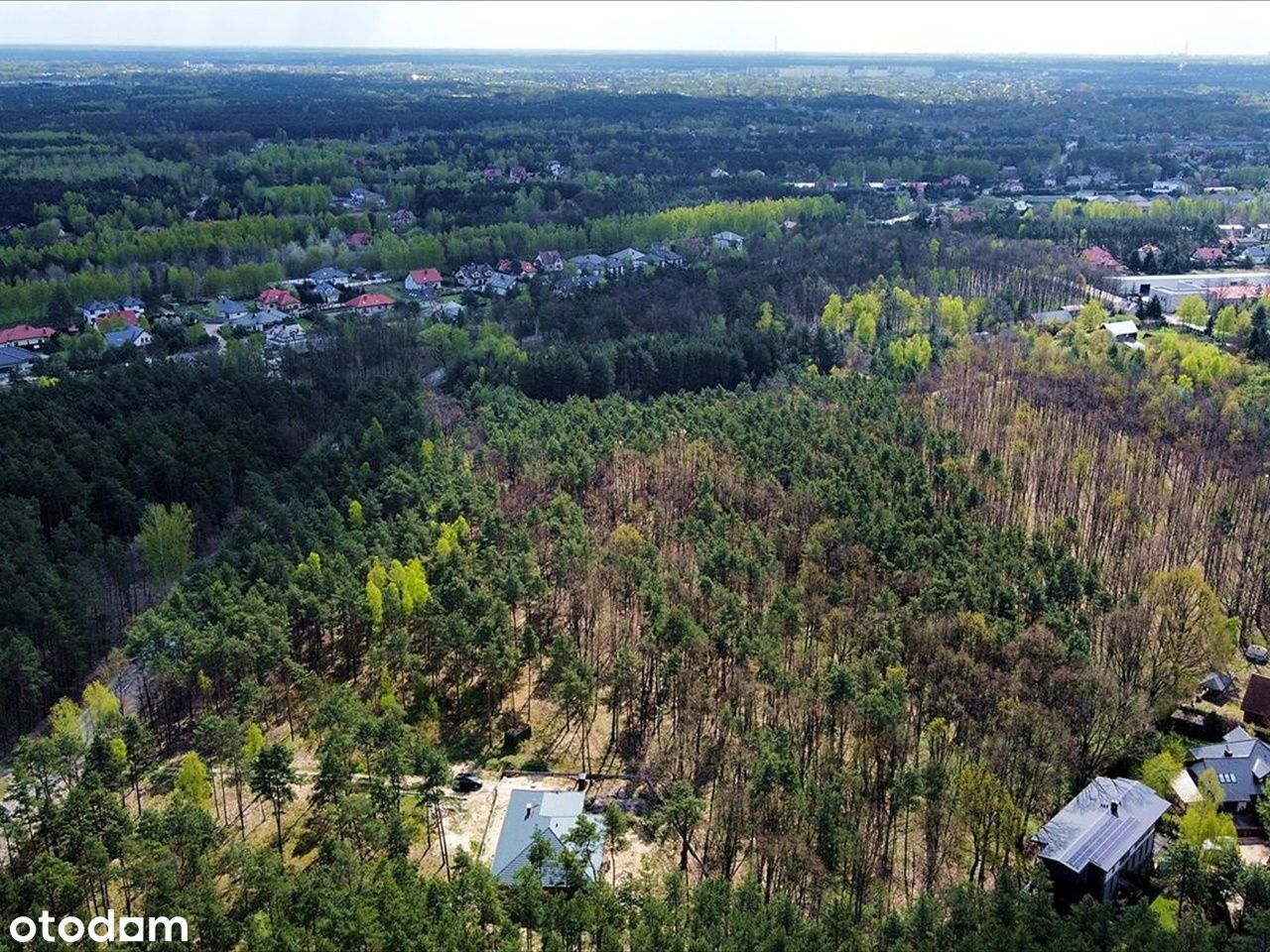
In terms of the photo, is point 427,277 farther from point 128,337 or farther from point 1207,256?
point 1207,256

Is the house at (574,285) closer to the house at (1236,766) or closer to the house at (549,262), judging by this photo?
the house at (549,262)

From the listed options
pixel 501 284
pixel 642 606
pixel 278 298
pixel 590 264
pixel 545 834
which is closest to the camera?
pixel 545 834

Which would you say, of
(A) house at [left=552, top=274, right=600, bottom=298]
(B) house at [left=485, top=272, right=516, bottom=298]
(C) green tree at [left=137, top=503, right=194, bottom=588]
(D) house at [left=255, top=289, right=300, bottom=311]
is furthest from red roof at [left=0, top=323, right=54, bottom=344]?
(C) green tree at [left=137, top=503, right=194, bottom=588]

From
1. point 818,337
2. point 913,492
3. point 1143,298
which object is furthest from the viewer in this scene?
point 1143,298

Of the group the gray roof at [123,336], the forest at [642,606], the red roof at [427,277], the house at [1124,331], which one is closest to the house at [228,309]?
the forest at [642,606]

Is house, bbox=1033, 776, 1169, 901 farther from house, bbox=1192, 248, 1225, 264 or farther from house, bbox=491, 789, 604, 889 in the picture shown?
house, bbox=1192, 248, 1225, 264

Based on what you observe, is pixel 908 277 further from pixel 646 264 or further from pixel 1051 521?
pixel 1051 521

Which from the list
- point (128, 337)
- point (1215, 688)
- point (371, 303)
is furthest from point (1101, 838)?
point (371, 303)

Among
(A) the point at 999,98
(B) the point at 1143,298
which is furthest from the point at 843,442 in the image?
(A) the point at 999,98
